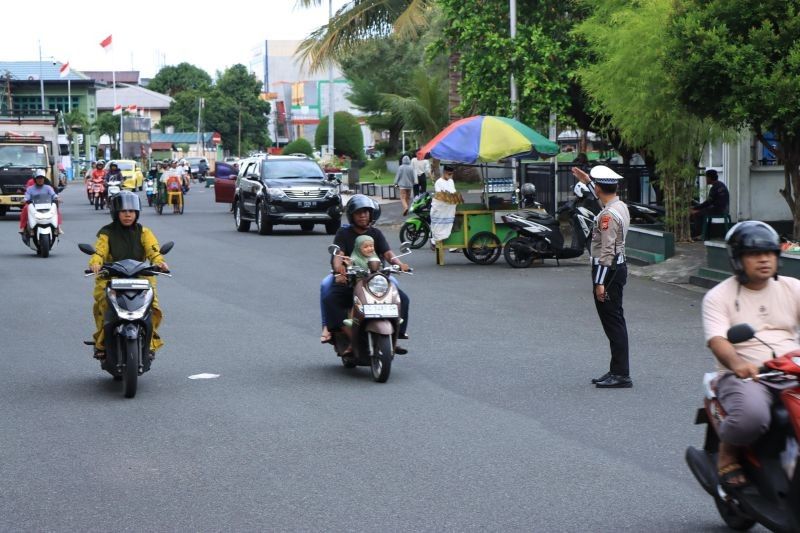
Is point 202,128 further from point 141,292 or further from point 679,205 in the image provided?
point 141,292

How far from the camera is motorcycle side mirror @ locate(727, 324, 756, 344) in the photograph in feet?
17.5

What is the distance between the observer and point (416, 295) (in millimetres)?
17500

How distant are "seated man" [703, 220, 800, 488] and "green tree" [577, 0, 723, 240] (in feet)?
40.4

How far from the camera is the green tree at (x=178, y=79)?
152 metres

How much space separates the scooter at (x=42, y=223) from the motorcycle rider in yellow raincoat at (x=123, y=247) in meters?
14.1

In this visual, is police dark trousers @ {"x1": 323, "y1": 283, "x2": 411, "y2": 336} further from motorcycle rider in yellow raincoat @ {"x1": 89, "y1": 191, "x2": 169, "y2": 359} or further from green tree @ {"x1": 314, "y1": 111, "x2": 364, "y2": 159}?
green tree @ {"x1": 314, "y1": 111, "x2": 364, "y2": 159}

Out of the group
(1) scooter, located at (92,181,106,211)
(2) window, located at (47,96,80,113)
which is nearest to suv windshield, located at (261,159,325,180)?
(1) scooter, located at (92,181,106,211)

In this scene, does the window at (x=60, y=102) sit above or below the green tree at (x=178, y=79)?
below

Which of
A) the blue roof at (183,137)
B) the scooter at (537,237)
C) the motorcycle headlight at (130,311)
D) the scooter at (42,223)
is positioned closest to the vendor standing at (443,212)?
the scooter at (537,237)

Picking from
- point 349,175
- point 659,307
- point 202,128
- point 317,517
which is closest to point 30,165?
point 349,175

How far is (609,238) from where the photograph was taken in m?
10.3

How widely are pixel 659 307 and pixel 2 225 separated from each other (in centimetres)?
2347

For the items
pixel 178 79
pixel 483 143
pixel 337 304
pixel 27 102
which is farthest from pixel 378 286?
pixel 178 79

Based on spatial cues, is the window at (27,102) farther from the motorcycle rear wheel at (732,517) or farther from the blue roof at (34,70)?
the motorcycle rear wheel at (732,517)
